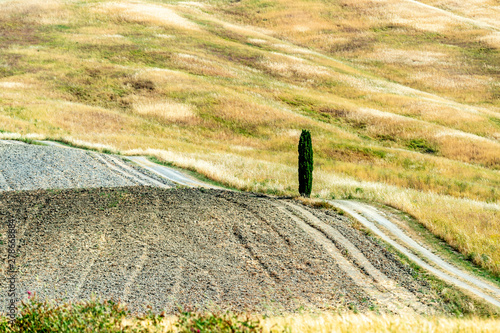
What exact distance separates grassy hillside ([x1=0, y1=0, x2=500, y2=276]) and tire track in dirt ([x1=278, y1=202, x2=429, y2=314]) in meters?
3.14

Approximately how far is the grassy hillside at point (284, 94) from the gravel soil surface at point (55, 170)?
3.98 m

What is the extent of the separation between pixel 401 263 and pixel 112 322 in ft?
26.2

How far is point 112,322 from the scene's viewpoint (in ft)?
22.1

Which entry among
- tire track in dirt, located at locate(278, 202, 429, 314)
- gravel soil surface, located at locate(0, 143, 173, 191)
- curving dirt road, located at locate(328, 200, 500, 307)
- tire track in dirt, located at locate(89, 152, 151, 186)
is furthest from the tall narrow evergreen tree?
tire track in dirt, located at locate(89, 152, 151, 186)

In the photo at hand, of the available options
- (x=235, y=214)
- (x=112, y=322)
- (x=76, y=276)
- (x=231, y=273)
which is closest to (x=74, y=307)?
(x=112, y=322)

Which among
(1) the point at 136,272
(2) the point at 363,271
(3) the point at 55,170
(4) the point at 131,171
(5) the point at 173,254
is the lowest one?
(4) the point at 131,171

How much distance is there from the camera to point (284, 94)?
1948 inches

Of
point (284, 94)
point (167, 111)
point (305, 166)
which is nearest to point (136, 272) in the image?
point (305, 166)

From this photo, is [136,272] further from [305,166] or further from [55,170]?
[55,170]

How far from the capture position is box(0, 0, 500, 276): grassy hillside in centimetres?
2522

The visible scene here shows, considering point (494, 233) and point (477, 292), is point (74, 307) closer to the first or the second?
point (477, 292)

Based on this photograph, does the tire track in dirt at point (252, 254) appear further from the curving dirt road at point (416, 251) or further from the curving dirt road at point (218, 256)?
the curving dirt road at point (416, 251)

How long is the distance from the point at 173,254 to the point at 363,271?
4479 millimetres

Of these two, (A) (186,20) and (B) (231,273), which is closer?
(B) (231,273)
